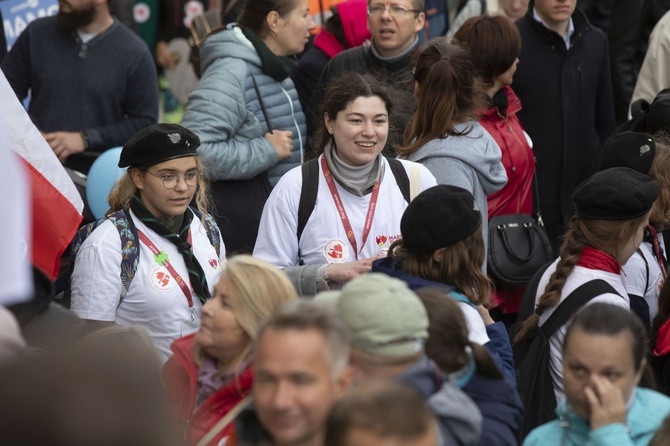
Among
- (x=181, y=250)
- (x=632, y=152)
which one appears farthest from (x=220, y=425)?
(x=632, y=152)

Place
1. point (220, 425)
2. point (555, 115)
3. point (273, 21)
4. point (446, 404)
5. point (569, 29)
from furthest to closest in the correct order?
point (569, 29)
point (555, 115)
point (273, 21)
point (220, 425)
point (446, 404)

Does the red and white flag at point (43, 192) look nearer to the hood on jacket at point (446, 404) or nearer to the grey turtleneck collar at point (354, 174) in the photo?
the grey turtleneck collar at point (354, 174)

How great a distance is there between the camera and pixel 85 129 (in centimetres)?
742

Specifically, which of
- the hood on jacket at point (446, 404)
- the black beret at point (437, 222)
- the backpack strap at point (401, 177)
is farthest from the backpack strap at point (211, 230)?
the hood on jacket at point (446, 404)

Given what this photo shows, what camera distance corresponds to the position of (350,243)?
5254mm

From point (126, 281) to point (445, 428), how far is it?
2011 millimetres

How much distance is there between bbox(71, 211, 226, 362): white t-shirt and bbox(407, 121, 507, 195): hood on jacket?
136cm

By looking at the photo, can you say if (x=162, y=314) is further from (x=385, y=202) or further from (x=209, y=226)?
(x=385, y=202)

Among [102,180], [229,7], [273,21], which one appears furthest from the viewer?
[229,7]

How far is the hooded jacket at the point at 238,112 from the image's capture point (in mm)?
6203

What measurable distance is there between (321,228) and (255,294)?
1421 millimetres

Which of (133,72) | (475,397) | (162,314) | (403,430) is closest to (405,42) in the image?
(133,72)

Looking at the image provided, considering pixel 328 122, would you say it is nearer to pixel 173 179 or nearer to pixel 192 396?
pixel 173 179

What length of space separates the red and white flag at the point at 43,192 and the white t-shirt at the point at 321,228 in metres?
0.83
